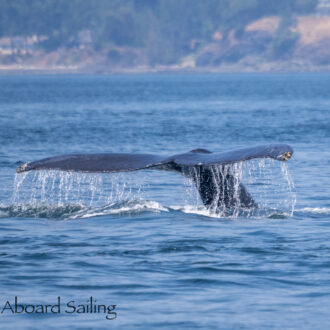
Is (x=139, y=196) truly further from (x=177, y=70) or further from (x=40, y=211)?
(x=177, y=70)

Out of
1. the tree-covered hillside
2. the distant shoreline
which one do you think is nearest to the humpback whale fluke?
the distant shoreline

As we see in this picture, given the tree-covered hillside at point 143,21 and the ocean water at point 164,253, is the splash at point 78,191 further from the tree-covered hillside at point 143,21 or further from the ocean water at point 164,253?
the tree-covered hillside at point 143,21

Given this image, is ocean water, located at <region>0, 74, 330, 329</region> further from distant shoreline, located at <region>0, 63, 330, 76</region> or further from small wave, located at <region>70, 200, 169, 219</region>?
distant shoreline, located at <region>0, 63, 330, 76</region>

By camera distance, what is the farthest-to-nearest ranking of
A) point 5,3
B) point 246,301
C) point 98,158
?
1. point 5,3
2. point 98,158
3. point 246,301

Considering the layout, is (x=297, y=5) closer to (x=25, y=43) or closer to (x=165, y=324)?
(x=25, y=43)

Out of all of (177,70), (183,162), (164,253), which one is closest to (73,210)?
(164,253)

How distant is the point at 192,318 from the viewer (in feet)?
24.3

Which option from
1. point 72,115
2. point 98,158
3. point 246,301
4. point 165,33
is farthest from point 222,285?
point 165,33

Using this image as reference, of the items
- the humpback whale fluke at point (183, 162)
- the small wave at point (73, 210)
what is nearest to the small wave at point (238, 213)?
the small wave at point (73, 210)

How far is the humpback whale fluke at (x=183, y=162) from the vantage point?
330 inches

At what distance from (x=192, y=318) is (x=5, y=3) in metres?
187

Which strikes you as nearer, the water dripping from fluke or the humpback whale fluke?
the humpback whale fluke

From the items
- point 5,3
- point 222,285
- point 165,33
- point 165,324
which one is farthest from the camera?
point 5,3

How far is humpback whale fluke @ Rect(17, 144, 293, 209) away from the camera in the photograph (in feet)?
27.5
